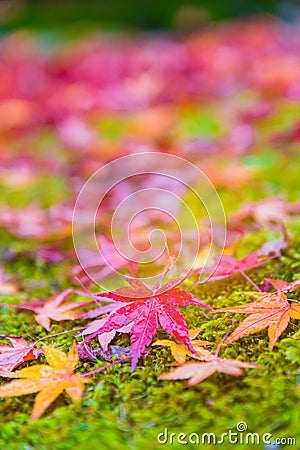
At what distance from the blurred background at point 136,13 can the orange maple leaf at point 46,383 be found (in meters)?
3.93

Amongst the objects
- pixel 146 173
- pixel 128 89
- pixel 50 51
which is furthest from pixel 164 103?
pixel 50 51

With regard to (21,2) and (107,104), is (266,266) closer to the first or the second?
(107,104)

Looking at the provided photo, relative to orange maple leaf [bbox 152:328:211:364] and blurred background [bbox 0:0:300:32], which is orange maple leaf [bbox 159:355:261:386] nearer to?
orange maple leaf [bbox 152:328:211:364]

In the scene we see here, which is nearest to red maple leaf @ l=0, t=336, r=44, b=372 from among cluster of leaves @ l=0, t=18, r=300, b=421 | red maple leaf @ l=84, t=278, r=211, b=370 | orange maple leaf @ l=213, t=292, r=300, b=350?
cluster of leaves @ l=0, t=18, r=300, b=421

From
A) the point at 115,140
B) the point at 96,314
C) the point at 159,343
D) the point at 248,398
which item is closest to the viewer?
the point at 248,398

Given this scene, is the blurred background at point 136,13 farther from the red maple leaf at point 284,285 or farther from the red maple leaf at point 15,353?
the red maple leaf at point 15,353

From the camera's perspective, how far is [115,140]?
2.26m

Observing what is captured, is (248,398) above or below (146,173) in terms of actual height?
above

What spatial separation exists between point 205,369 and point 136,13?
4.42 metres

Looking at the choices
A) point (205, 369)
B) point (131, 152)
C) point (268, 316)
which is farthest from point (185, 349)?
point (131, 152)

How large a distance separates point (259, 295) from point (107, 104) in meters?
1.93

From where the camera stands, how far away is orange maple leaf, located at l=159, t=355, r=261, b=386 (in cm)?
82

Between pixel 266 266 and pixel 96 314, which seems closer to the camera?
pixel 96 314

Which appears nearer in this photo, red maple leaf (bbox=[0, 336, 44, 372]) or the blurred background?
red maple leaf (bbox=[0, 336, 44, 372])
